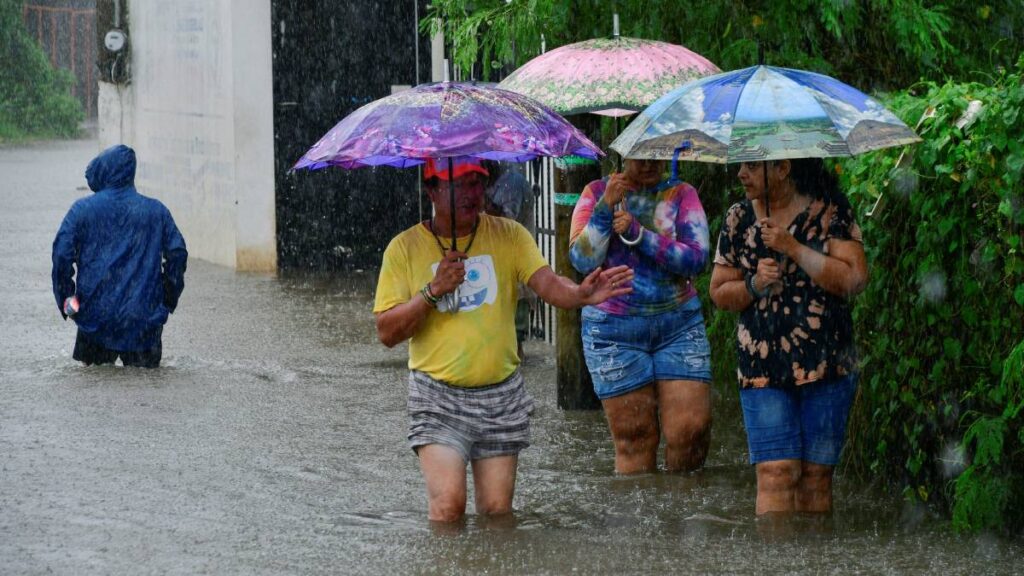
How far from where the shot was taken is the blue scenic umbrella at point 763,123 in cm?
605

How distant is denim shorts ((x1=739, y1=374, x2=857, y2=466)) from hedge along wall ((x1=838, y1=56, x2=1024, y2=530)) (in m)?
0.48

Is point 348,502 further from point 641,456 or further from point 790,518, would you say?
point 790,518

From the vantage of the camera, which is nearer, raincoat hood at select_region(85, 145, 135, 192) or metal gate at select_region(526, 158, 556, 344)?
raincoat hood at select_region(85, 145, 135, 192)

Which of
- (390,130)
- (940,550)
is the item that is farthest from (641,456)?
(390,130)

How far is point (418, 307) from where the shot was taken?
6.38 m

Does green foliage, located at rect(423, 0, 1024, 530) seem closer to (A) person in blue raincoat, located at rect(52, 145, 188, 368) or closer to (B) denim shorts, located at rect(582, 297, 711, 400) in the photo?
(B) denim shorts, located at rect(582, 297, 711, 400)

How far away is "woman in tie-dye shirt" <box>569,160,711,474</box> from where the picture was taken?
7395 mm

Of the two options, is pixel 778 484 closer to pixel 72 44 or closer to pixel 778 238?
pixel 778 238

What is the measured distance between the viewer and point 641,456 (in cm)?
779

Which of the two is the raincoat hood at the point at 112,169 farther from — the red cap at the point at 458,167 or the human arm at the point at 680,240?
the red cap at the point at 458,167

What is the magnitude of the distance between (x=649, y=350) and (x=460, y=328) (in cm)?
133

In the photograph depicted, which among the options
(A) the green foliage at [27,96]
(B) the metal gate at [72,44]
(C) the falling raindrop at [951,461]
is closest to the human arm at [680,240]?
(C) the falling raindrop at [951,461]

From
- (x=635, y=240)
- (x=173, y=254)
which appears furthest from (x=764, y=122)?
(x=173, y=254)

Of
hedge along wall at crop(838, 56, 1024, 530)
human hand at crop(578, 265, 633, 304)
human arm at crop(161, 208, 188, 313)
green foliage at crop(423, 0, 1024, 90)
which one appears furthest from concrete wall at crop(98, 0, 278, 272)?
human hand at crop(578, 265, 633, 304)
